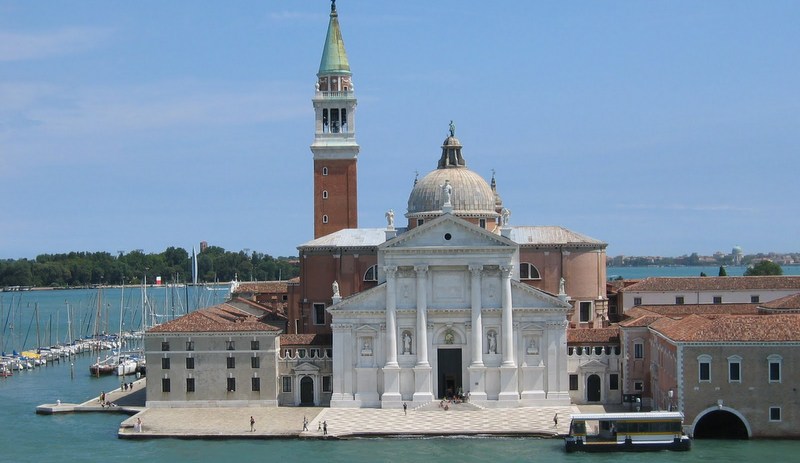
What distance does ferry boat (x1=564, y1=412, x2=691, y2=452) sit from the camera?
45688mm

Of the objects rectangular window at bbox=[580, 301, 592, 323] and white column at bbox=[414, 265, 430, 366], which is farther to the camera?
rectangular window at bbox=[580, 301, 592, 323]

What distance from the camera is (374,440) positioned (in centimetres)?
4878

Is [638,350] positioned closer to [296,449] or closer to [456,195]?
[456,195]

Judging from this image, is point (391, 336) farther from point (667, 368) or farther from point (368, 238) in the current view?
point (667, 368)

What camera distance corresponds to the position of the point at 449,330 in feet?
179

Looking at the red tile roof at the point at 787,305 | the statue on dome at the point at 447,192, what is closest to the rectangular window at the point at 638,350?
the red tile roof at the point at 787,305

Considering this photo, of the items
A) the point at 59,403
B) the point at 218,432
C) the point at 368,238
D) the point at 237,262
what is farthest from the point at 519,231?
the point at 237,262

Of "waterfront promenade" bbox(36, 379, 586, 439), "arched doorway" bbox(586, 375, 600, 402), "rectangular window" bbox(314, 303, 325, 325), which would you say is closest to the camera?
"waterfront promenade" bbox(36, 379, 586, 439)

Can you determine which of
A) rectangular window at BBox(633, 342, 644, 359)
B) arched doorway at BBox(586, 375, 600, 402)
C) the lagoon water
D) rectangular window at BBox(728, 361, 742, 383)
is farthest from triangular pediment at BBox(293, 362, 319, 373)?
rectangular window at BBox(728, 361, 742, 383)

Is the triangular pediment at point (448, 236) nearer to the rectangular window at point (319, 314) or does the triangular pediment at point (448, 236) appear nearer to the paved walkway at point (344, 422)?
the paved walkway at point (344, 422)

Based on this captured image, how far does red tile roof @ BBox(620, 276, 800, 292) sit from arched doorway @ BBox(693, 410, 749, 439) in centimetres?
2098

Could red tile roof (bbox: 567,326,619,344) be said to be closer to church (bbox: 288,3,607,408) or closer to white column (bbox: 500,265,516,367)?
church (bbox: 288,3,607,408)

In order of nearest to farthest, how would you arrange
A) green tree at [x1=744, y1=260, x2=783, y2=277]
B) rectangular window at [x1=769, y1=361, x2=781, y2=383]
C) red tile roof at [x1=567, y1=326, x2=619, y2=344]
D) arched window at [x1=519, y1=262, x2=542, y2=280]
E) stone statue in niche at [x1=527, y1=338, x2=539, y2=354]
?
rectangular window at [x1=769, y1=361, x2=781, y2=383] → stone statue in niche at [x1=527, y1=338, x2=539, y2=354] → red tile roof at [x1=567, y1=326, x2=619, y2=344] → arched window at [x1=519, y1=262, x2=542, y2=280] → green tree at [x1=744, y1=260, x2=783, y2=277]

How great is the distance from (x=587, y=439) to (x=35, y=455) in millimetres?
19734
